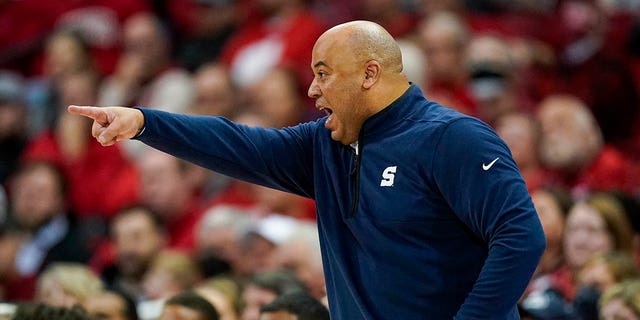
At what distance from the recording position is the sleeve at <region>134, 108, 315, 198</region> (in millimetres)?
3727

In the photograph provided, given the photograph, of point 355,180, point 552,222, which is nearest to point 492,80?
point 552,222

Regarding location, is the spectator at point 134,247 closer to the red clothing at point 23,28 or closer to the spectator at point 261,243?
the spectator at point 261,243

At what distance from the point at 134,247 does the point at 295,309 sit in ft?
9.16

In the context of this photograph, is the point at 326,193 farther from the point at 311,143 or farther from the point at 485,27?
the point at 485,27

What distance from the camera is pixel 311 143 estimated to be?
397 centimetres

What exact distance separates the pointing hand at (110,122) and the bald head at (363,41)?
670 millimetres

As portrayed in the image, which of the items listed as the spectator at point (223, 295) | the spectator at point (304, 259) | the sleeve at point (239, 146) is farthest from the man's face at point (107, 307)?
the sleeve at point (239, 146)

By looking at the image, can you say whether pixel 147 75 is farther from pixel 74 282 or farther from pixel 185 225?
pixel 74 282

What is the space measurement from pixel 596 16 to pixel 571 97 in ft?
2.94

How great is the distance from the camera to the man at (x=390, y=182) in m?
3.33

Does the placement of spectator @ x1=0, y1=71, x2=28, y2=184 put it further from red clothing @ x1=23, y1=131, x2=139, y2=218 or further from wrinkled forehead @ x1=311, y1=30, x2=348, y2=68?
wrinkled forehead @ x1=311, y1=30, x2=348, y2=68


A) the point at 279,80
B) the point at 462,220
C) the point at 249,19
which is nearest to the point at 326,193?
the point at 462,220

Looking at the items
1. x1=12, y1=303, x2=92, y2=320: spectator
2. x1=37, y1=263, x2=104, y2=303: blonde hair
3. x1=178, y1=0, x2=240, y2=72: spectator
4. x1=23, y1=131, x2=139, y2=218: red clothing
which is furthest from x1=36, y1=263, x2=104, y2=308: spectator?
x1=178, y1=0, x2=240, y2=72: spectator

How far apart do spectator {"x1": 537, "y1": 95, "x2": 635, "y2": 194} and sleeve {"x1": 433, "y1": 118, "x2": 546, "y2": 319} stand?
3639 mm
